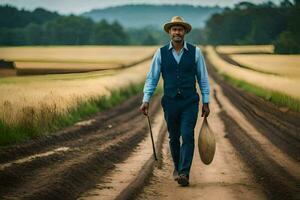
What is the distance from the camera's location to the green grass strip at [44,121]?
1399 cm

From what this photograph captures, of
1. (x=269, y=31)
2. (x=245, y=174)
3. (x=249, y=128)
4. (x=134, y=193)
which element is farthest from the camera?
(x=269, y=31)

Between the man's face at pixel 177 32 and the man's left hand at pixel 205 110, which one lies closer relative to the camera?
the man's face at pixel 177 32

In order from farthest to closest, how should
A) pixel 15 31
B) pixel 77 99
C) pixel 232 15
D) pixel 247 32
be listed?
pixel 232 15, pixel 247 32, pixel 15 31, pixel 77 99

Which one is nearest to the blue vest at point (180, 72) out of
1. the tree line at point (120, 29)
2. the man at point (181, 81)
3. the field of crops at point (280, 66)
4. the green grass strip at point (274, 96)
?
the man at point (181, 81)

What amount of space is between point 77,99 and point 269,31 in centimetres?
11555

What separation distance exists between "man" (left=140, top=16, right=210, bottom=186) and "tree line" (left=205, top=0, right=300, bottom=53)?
6839 centimetres

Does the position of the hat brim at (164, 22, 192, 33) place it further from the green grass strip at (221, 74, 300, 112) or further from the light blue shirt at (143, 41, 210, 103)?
the green grass strip at (221, 74, 300, 112)

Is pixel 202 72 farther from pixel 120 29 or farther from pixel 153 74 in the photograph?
pixel 120 29


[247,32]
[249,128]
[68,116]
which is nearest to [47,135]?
[68,116]

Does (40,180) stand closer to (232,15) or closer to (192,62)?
(192,62)

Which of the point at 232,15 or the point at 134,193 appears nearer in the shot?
the point at 134,193

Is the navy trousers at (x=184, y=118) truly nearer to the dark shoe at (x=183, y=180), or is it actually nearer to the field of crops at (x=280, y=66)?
the dark shoe at (x=183, y=180)

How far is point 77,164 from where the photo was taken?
10.9 metres

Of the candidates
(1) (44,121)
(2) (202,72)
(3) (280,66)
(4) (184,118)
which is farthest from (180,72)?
(3) (280,66)
